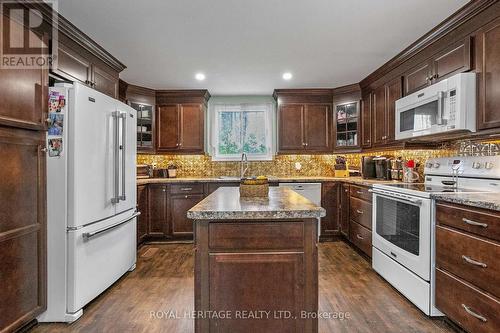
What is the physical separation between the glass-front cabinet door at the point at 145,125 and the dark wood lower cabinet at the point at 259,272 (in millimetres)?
3337

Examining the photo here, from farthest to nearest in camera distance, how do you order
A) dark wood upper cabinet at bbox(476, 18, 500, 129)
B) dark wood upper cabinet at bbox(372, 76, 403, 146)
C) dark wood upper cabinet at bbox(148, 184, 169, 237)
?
dark wood upper cabinet at bbox(148, 184, 169, 237) < dark wood upper cabinet at bbox(372, 76, 403, 146) < dark wood upper cabinet at bbox(476, 18, 500, 129)

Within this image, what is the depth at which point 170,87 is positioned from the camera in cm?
452

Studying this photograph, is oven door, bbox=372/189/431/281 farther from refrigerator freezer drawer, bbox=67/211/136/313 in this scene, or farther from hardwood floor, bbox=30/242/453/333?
refrigerator freezer drawer, bbox=67/211/136/313

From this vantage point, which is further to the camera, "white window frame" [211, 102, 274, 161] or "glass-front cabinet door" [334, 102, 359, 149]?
"white window frame" [211, 102, 274, 161]

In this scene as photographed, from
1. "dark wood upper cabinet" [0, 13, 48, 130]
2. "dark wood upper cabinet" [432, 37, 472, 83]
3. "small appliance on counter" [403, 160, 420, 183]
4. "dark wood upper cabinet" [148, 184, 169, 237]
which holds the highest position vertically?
"dark wood upper cabinet" [432, 37, 472, 83]

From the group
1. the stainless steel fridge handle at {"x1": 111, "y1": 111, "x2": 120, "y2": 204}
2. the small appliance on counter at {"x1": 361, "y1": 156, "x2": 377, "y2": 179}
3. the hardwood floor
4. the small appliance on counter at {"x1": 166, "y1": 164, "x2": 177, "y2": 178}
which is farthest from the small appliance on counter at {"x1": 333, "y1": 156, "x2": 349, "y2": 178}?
the stainless steel fridge handle at {"x1": 111, "y1": 111, "x2": 120, "y2": 204}

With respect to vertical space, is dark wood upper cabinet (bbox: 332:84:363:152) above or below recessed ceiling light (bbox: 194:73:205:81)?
below

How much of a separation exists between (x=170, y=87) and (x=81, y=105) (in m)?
2.38

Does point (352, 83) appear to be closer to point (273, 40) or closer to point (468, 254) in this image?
point (273, 40)

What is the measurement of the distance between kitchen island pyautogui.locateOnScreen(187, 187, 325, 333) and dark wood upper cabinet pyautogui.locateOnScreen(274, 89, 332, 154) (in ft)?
10.7

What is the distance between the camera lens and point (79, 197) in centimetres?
→ 223

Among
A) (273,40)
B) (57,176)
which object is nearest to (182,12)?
(273,40)

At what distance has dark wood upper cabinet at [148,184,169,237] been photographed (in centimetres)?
428

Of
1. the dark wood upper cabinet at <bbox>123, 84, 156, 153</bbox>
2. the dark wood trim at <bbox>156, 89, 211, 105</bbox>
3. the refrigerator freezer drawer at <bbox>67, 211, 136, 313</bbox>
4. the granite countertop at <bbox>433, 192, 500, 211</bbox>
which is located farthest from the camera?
the dark wood trim at <bbox>156, 89, 211, 105</bbox>
